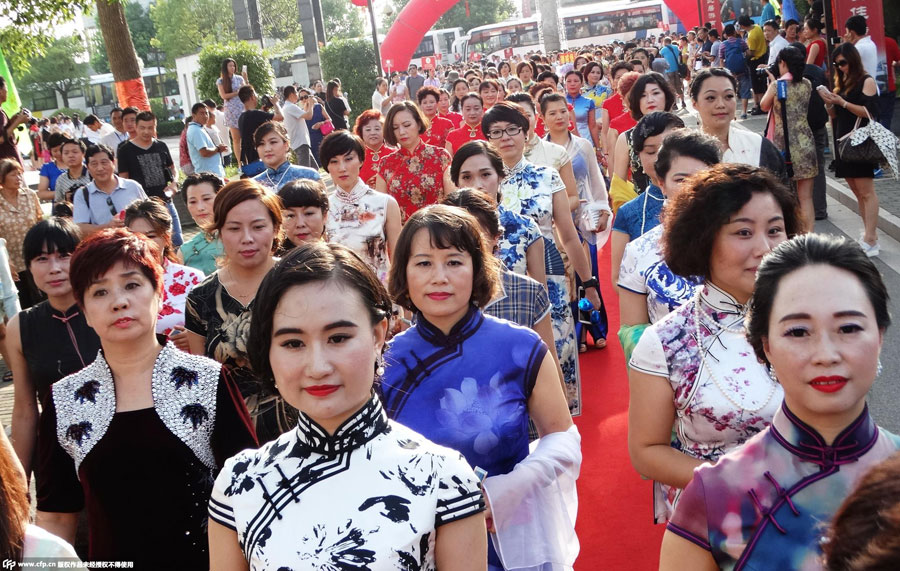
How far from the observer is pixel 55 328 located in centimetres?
414

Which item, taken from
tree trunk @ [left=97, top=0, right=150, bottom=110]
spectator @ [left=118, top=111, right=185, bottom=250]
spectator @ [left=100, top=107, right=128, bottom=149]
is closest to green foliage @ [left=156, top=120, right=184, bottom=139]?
spectator @ [left=100, top=107, right=128, bottom=149]

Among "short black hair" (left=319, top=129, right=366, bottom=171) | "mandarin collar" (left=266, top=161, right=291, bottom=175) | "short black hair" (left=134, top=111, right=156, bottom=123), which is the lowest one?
"mandarin collar" (left=266, top=161, right=291, bottom=175)

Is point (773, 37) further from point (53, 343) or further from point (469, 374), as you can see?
point (469, 374)

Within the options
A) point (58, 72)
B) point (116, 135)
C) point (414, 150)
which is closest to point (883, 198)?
point (414, 150)

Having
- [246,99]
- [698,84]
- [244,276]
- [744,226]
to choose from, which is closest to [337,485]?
[744,226]

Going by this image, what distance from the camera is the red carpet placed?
177 inches

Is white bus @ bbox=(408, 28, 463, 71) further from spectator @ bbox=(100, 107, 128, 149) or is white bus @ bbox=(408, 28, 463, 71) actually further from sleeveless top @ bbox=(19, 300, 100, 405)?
sleeveless top @ bbox=(19, 300, 100, 405)

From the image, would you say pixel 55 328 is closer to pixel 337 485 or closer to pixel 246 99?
pixel 337 485

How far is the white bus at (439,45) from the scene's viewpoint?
2452 inches

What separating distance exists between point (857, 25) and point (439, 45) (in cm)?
5486

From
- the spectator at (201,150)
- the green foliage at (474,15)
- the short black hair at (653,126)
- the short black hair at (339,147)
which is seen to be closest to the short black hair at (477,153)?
the short black hair at (653,126)

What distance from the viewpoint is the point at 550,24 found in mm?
45406

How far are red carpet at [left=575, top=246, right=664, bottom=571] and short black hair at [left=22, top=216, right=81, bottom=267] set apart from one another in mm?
2847

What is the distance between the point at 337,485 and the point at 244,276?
2.49m
